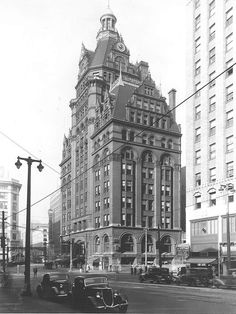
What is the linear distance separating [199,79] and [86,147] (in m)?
55.6

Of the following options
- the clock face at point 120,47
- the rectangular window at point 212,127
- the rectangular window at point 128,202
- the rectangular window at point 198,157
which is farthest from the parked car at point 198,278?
Answer: the clock face at point 120,47

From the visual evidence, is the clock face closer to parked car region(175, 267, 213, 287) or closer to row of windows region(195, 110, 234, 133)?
row of windows region(195, 110, 234, 133)

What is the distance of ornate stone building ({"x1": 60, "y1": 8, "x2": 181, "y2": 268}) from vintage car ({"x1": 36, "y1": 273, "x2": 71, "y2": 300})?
6333 centimetres

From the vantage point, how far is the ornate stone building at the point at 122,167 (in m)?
97.8

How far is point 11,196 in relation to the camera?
197 meters

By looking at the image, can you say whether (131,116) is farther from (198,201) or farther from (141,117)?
(198,201)

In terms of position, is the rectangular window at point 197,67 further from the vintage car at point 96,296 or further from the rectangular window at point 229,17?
the vintage car at point 96,296

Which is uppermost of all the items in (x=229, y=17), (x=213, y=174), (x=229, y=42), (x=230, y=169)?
(x=229, y=17)

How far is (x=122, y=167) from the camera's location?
99.8 meters

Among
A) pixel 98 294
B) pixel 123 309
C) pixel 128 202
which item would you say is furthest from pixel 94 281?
pixel 128 202

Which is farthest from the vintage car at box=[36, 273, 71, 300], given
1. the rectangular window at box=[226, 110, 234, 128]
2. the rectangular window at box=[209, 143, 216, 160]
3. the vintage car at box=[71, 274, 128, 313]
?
the rectangular window at box=[209, 143, 216, 160]

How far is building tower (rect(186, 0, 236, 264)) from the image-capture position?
5708 cm

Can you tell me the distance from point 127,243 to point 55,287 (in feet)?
234

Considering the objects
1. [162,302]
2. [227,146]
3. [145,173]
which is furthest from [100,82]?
[162,302]
